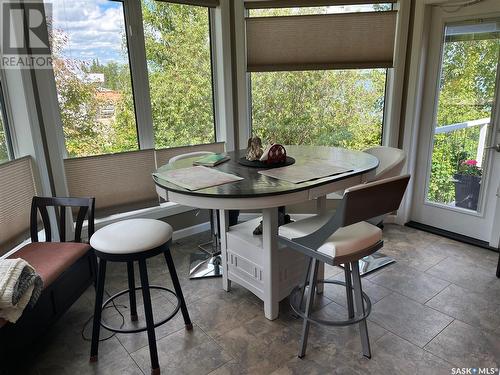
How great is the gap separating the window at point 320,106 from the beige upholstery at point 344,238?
190 cm

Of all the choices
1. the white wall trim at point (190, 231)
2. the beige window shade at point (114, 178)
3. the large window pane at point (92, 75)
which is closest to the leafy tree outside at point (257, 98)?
the large window pane at point (92, 75)

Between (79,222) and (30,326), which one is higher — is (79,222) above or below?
above

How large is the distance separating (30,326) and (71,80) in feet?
5.78

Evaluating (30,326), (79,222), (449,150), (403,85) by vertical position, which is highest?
(403,85)

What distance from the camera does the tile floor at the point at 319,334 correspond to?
5.93ft

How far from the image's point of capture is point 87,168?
111 inches

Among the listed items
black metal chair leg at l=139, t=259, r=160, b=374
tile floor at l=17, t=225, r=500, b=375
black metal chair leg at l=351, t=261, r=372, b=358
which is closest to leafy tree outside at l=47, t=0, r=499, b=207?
tile floor at l=17, t=225, r=500, b=375

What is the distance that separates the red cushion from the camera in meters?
1.89

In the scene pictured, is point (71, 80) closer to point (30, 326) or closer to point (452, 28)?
point (30, 326)

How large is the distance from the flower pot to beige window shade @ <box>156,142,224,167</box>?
7.37ft

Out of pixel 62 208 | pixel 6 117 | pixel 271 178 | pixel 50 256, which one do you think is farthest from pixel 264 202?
pixel 6 117

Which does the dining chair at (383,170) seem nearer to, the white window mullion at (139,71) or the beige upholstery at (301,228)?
the beige upholstery at (301,228)

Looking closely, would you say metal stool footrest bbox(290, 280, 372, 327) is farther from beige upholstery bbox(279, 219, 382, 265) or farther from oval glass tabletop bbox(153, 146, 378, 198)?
oval glass tabletop bbox(153, 146, 378, 198)

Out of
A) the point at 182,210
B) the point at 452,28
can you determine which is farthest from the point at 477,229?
the point at 182,210
